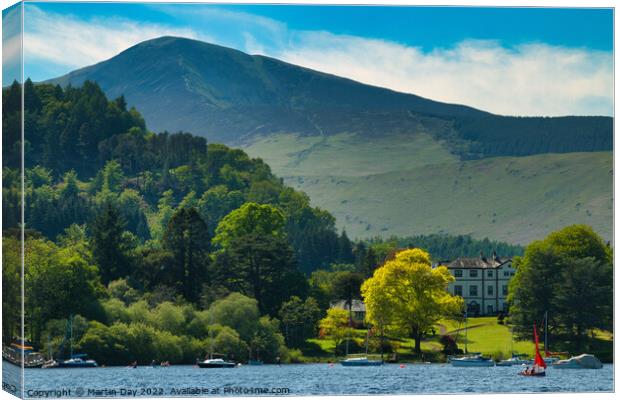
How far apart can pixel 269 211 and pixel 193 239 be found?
53.8 feet

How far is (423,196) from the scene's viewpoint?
166 meters

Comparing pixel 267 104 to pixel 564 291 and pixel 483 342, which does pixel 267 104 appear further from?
pixel 564 291

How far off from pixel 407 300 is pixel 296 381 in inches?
781

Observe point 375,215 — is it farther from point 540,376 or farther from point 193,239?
point 540,376

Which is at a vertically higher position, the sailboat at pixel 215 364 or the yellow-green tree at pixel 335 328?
the yellow-green tree at pixel 335 328

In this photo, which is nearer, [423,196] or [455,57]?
[455,57]

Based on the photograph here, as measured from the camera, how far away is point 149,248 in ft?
299

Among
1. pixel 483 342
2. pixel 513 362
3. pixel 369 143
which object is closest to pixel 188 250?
pixel 483 342

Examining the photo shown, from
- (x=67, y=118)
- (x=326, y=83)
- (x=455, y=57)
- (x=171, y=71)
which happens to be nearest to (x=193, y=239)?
(x=455, y=57)

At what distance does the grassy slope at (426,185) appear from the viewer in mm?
148375

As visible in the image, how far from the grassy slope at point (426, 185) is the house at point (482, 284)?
5081 cm

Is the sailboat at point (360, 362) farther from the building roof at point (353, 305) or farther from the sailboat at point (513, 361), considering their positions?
the building roof at point (353, 305)

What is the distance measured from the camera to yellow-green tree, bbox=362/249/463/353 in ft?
230

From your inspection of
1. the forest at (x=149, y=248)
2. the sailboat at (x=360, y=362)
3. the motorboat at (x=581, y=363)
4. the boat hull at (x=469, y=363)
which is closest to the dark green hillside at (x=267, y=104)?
the forest at (x=149, y=248)
